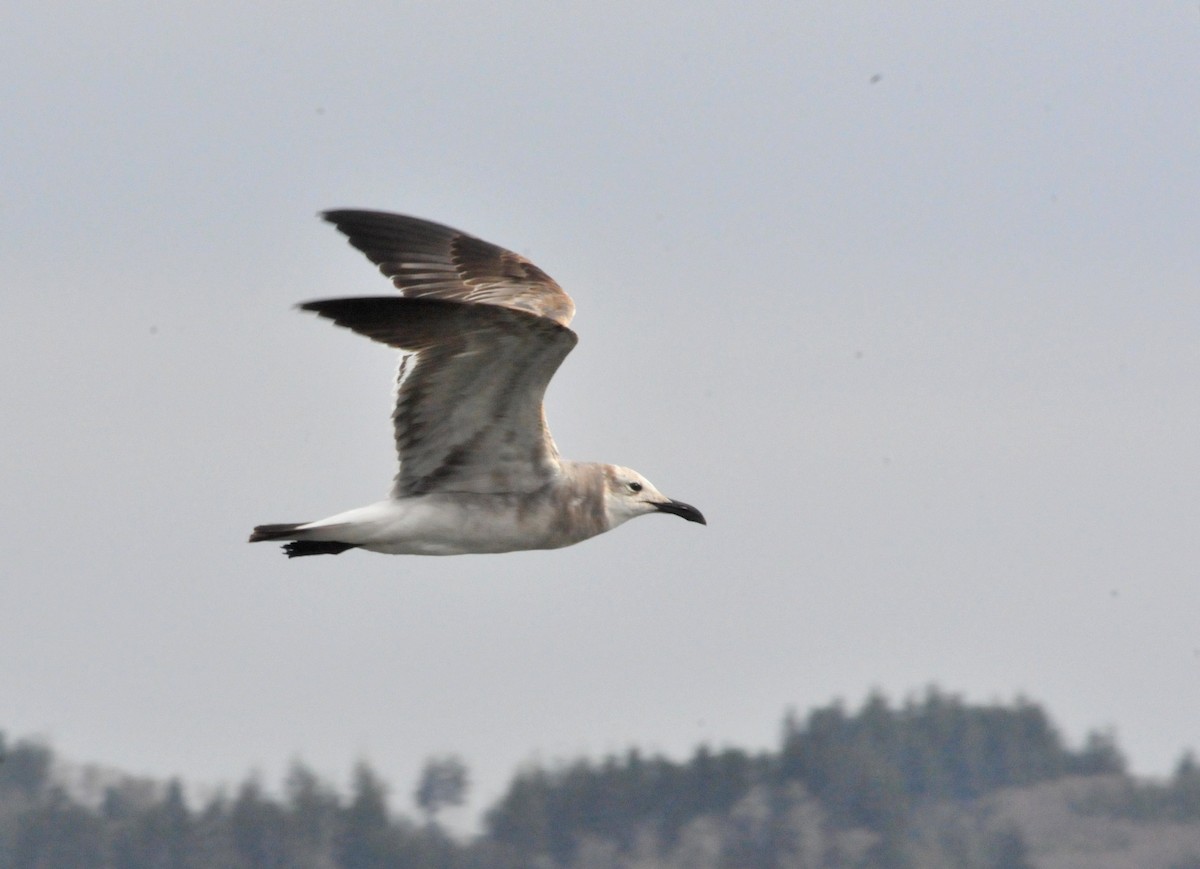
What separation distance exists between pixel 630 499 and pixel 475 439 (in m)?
2.07

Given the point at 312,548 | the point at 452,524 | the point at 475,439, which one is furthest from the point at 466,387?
the point at 312,548

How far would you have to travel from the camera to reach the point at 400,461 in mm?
20500

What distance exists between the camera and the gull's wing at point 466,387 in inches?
721

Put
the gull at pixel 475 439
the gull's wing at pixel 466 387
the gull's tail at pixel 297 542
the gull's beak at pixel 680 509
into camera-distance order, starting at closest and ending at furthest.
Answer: the gull's wing at pixel 466 387, the gull at pixel 475 439, the gull's tail at pixel 297 542, the gull's beak at pixel 680 509

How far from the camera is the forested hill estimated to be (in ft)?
384

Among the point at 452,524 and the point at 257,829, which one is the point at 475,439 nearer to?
the point at 452,524

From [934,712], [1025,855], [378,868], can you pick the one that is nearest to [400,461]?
[378,868]

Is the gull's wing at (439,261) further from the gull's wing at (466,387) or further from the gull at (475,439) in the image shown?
the gull's wing at (466,387)

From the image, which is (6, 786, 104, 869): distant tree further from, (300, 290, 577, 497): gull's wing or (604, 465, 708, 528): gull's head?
(300, 290, 577, 497): gull's wing

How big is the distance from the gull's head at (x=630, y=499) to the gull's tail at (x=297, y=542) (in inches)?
95.3

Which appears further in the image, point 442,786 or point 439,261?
point 442,786

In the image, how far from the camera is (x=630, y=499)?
21.6m

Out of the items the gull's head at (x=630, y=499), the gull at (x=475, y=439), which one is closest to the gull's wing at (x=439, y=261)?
the gull at (x=475, y=439)

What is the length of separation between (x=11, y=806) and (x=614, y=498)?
333 ft
